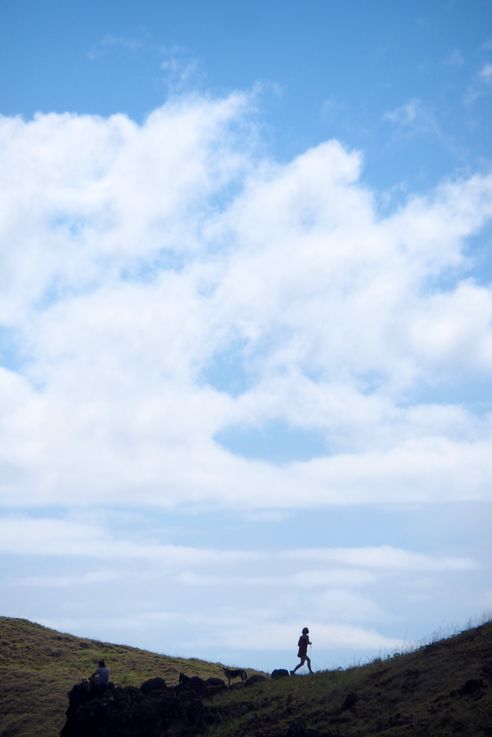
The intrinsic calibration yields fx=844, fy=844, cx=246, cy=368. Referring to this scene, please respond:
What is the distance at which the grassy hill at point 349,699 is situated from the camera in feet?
88.1

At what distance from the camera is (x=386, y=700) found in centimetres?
3042

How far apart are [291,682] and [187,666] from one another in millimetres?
17005

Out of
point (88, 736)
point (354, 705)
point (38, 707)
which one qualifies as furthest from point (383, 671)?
point (38, 707)

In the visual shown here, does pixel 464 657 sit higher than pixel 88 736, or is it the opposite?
pixel 464 657

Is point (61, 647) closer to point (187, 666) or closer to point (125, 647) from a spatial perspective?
point (125, 647)

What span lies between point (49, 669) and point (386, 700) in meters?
27.8

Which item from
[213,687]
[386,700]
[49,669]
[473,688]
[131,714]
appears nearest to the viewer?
[473,688]

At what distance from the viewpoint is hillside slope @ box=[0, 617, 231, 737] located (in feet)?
138

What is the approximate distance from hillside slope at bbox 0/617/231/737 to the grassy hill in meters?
0.10

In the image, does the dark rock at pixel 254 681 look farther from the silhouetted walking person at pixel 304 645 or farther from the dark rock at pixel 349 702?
the dark rock at pixel 349 702

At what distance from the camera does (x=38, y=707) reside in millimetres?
43312

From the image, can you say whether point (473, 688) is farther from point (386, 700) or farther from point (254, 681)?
point (254, 681)

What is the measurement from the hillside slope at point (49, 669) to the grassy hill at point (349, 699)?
95mm

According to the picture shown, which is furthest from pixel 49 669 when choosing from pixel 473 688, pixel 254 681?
pixel 473 688
